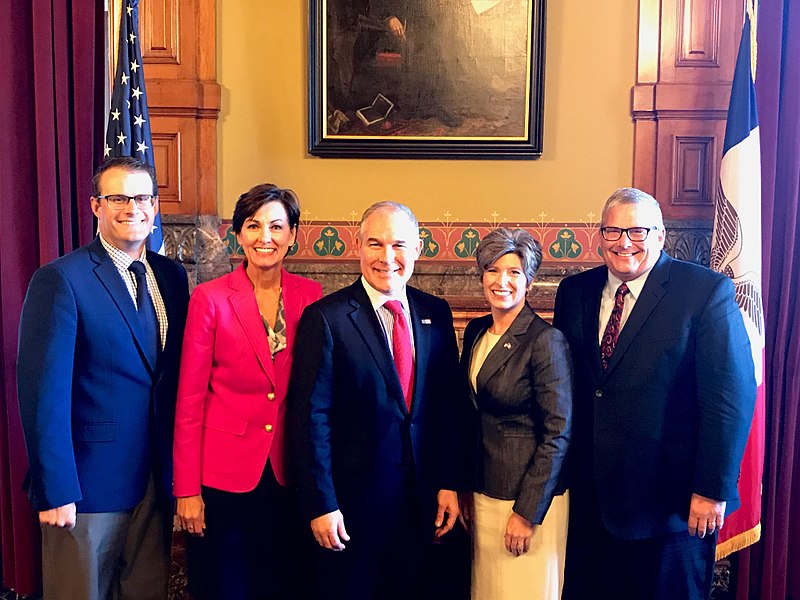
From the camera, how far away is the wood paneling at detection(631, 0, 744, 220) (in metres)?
3.53

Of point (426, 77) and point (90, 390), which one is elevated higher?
point (426, 77)

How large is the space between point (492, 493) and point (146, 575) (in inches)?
46.6

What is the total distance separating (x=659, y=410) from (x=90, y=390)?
1.76 meters

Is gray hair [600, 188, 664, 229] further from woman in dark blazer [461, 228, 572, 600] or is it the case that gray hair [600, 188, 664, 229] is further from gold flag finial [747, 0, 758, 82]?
gold flag finial [747, 0, 758, 82]

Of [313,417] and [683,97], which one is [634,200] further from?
[683,97]

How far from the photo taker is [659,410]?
2.14 meters

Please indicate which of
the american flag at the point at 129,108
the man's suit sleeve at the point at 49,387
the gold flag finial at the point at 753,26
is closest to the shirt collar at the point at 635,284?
the gold flag finial at the point at 753,26

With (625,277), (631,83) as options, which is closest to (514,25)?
(631,83)

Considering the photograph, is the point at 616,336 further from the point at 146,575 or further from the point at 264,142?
the point at 264,142

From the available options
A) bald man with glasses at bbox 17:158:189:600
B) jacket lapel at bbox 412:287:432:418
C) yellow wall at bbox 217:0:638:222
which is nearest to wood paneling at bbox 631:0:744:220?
yellow wall at bbox 217:0:638:222

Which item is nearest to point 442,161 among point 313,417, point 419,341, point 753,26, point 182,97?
point 182,97

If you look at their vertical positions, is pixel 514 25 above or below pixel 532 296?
above

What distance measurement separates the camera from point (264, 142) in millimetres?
3736

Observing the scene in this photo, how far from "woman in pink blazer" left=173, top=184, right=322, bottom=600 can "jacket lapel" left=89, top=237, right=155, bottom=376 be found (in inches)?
5.8
